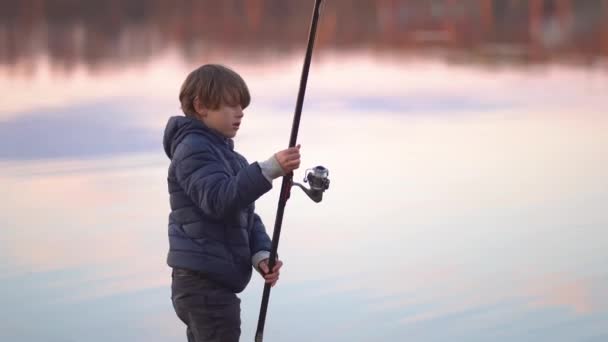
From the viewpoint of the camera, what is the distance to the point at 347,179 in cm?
624

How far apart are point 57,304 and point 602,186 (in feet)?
9.50

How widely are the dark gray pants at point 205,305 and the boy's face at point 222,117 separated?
340 mm

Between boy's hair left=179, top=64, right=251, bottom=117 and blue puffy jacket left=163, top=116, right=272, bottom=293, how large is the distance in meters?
0.07

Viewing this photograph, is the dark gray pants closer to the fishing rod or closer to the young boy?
the young boy

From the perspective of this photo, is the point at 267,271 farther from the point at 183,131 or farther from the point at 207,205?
the point at 183,131

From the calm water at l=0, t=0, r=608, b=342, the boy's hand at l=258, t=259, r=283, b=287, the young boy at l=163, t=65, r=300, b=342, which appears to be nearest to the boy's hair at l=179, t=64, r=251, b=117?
the young boy at l=163, t=65, r=300, b=342

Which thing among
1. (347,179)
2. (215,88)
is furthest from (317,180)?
(347,179)

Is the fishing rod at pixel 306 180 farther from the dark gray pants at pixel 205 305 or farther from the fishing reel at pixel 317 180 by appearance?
the dark gray pants at pixel 205 305

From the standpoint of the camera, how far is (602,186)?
246 inches

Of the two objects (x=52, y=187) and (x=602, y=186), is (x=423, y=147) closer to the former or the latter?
(x=602, y=186)

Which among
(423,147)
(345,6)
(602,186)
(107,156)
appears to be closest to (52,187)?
(107,156)

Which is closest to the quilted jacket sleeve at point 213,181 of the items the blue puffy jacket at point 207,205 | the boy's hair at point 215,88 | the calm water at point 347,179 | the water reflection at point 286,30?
the blue puffy jacket at point 207,205

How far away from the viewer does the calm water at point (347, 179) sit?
432 centimetres

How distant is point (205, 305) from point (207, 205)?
275mm
